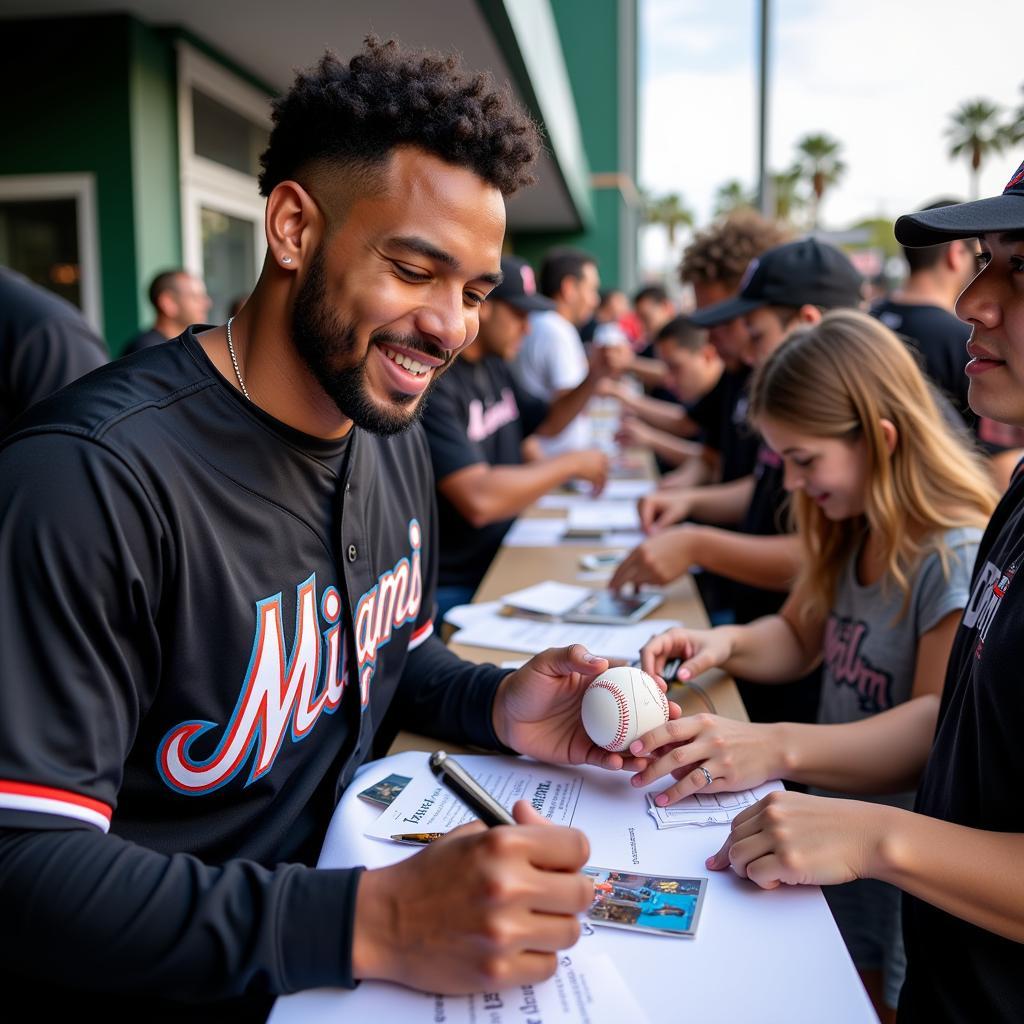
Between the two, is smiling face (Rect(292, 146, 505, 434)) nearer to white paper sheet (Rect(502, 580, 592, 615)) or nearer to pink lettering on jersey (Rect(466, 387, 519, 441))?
white paper sheet (Rect(502, 580, 592, 615))

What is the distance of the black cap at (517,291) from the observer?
415 centimetres

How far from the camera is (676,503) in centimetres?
332

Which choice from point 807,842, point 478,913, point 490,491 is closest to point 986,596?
point 807,842

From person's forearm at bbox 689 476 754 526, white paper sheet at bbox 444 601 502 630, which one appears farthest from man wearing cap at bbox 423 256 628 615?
white paper sheet at bbox 444 601 502 630

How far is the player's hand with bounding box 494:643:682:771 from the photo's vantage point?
147 centimetres

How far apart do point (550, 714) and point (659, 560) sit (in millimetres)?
1106

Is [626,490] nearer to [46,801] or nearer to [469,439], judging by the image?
[469,439]

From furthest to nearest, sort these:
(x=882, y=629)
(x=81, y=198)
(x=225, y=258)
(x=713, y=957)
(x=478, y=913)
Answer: (x=225, y=258), (x=81, y=198), (x=882, y=629), (x=713, y=957), (x=478, y=913)

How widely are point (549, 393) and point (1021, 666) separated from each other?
214 inches

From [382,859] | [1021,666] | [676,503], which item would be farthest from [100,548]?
[676,503]

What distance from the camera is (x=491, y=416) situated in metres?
4.32

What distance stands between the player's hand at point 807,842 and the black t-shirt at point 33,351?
1.96m

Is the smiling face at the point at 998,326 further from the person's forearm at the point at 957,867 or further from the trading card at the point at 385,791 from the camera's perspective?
the trading card at the point at 385,791

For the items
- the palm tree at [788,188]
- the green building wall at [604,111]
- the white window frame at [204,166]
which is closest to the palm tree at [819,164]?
the palm tree at [788,188]
